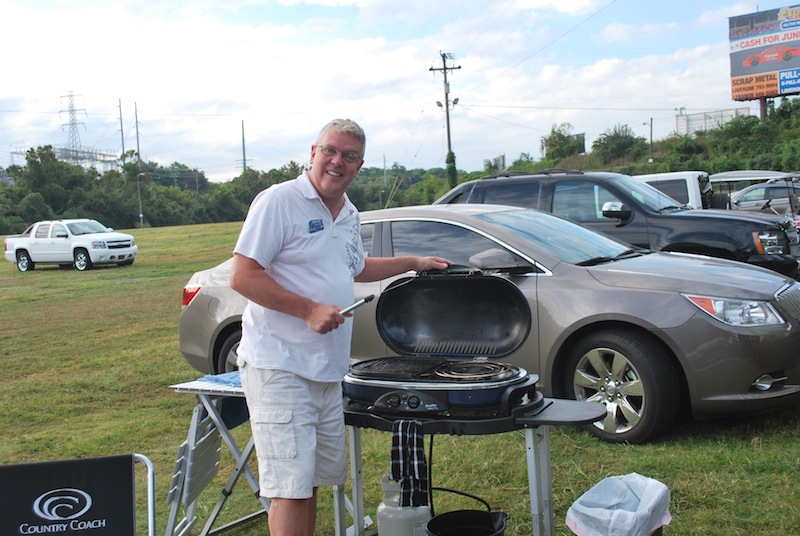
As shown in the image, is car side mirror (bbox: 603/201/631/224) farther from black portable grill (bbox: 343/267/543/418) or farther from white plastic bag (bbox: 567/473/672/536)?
white plastic bag (bbox: 567/473/672/536)

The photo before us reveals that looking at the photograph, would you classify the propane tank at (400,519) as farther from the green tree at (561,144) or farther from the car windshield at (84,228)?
the green tree at (561,144)

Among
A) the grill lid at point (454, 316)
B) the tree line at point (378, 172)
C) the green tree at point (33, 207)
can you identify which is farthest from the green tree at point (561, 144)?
the grill lid at point (454, 316)

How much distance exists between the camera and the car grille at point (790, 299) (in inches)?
181

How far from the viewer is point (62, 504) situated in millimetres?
2908

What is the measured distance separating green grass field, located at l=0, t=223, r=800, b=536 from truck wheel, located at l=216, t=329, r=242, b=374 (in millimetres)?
513

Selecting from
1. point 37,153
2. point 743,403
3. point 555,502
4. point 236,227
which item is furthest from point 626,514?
point 37,153

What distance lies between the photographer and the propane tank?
335 cm

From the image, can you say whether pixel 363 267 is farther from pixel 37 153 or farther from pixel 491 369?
pixel 37 153

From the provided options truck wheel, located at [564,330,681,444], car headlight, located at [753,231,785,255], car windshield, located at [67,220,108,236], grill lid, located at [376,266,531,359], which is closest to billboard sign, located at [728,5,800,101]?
car windshield, located at [67,220,108,236]

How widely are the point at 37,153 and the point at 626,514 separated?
7031 cm

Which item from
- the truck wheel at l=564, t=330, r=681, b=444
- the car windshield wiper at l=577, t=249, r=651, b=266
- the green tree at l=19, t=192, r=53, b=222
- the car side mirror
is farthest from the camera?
the green tree at l=19, t=192, r=53, b=222

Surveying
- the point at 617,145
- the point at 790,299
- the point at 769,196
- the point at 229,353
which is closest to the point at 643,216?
the point at 790,299

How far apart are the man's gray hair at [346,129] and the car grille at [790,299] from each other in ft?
9.64

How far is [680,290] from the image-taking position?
461 cm
